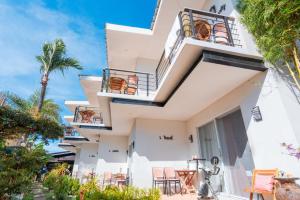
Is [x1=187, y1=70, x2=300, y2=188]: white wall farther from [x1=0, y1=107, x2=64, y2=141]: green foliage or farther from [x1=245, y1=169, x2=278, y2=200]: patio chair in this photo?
[x1=0, y1=107, x2=64, y2=141]: green foliage

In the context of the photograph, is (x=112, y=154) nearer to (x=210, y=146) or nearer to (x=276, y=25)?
(x=210, y=146)

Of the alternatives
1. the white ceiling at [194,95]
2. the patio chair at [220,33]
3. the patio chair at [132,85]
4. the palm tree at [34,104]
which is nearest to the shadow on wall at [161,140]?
the white ceiling at [194,95]

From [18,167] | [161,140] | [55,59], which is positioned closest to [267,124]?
[161,140]

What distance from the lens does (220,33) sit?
4555 mm

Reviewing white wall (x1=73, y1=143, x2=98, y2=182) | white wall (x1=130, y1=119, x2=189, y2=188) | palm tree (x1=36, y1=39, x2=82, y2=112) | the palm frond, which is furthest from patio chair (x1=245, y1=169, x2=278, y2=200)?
the palm frond

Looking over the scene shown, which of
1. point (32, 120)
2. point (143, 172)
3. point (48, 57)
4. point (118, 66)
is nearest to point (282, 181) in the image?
point (143, 172)

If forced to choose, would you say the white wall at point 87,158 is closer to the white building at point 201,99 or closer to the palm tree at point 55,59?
the white building at point 201,99

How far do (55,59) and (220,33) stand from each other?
11009mm

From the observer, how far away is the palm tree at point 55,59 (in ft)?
38.6

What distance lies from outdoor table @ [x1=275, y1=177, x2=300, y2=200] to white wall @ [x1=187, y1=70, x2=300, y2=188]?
56 cm

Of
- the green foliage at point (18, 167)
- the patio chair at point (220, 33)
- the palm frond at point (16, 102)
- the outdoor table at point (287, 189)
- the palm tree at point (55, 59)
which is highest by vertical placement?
the palm tree at point (55, 59)

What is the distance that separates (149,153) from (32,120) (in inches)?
186

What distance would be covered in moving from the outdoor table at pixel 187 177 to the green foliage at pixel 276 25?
4.94 meters

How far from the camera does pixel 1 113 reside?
19.1 feet
